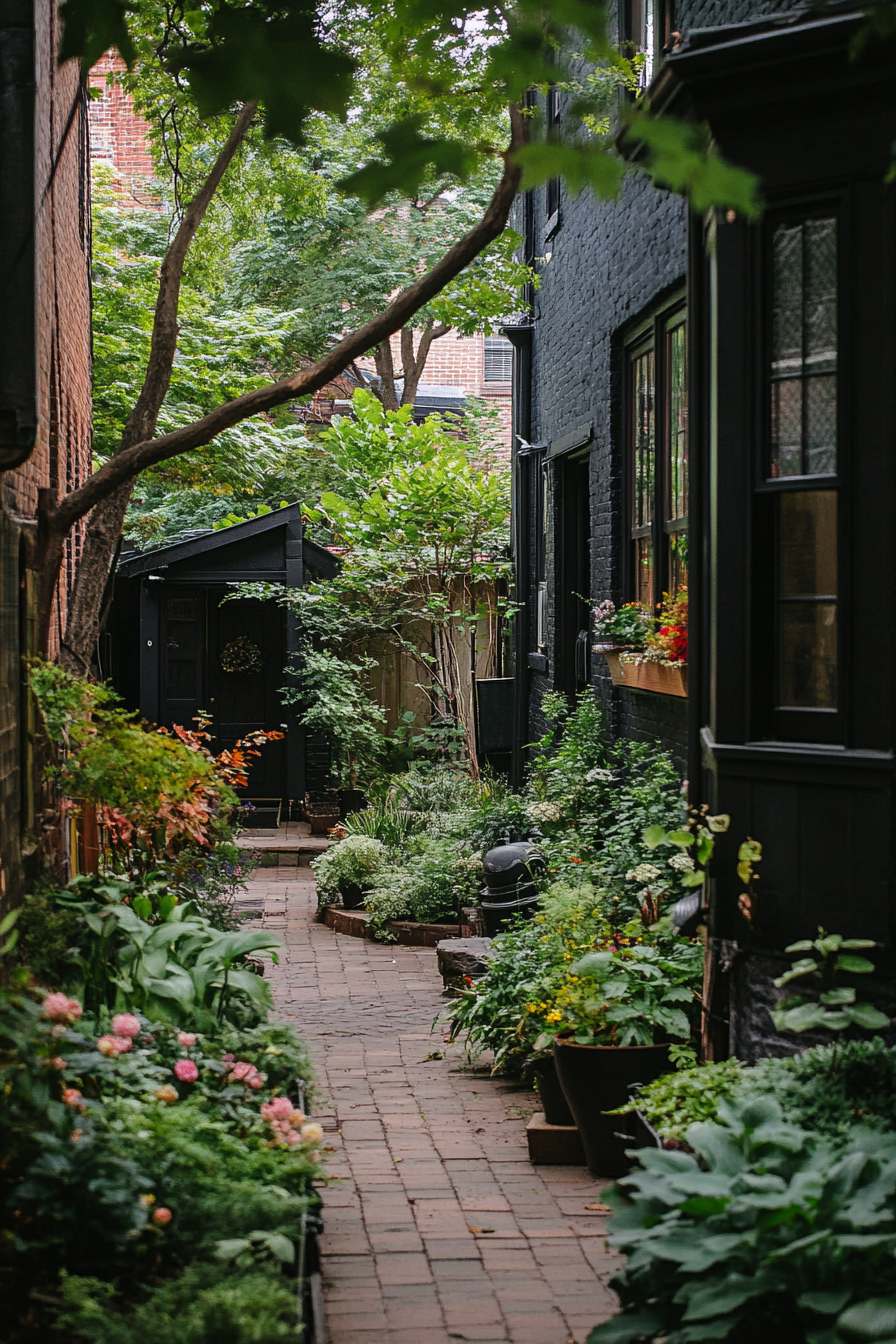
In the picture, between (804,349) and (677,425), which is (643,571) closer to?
(677,425)

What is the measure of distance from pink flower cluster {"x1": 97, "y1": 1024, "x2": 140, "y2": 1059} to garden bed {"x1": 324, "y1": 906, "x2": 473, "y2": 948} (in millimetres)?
6120

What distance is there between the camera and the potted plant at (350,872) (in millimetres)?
11008

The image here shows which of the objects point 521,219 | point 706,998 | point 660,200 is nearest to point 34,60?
point 660,200

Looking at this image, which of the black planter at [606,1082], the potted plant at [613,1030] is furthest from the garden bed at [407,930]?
the black planter at [606,1082]

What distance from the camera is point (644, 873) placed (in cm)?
616

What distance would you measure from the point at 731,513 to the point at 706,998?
75.9 inches

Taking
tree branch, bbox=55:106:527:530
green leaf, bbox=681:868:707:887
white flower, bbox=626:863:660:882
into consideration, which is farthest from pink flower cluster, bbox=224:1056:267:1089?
tree branch, bbox=55:106:527:530

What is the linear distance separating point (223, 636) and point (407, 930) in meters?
6.57

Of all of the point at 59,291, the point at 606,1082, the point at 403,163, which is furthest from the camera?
the point at 59,291

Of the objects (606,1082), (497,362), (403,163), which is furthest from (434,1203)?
Answer: (497,362)

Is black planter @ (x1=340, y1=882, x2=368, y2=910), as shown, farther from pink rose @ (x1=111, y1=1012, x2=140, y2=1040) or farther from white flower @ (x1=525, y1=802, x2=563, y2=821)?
pink rose @ (x1=111, y1=1012, x2=140, y2=1040)

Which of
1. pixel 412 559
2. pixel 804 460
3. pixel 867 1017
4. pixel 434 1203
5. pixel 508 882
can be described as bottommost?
pixel 434 1203

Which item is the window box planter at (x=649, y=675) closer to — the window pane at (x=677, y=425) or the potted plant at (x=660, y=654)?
the potted plant at (x=660, y=654)

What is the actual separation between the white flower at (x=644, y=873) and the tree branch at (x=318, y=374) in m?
2.70
